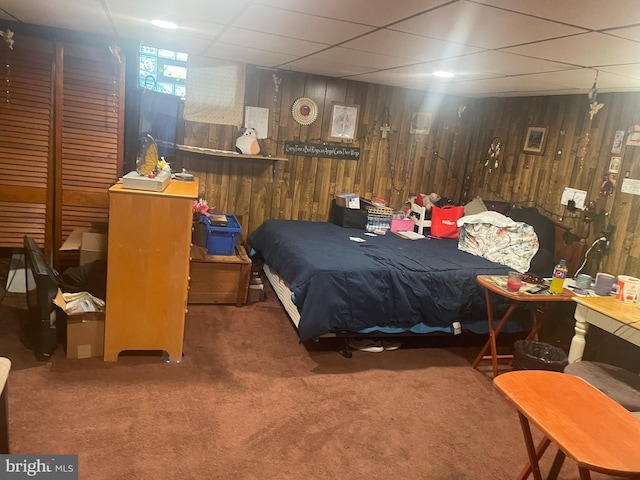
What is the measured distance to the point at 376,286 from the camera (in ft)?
10.6

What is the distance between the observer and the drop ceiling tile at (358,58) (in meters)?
3.16

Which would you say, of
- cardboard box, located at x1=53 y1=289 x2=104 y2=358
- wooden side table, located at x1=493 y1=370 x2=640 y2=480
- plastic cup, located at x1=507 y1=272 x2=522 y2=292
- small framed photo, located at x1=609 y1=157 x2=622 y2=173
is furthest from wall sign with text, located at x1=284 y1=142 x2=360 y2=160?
wooden side table, located at x1=493 y1=370 x2=640 y2=480

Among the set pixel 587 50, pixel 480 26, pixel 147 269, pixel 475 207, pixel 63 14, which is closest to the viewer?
pixel 480 26

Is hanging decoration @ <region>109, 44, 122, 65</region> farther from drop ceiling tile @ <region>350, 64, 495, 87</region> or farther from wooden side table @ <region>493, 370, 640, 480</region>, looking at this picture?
wooden side table @ <region>493, 370, 640, 480</region>

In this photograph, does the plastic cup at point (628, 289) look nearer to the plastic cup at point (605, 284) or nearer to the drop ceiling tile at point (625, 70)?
the plastic cup at point (605, 284)

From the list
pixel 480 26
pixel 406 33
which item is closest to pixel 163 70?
pixel 406 33

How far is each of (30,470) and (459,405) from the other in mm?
2172

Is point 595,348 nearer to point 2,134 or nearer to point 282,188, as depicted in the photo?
point 282,188

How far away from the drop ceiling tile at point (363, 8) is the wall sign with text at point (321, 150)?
244cm

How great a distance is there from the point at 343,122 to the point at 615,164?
7.83 ft

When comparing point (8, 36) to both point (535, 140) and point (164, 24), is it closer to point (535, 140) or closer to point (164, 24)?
point (164, 24)

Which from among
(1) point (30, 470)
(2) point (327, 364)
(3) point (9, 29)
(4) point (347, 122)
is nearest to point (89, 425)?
(1) point (30, 470)

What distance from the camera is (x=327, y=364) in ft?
10.4

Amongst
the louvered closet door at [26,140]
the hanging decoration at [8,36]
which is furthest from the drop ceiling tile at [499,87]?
the hanging decoration at [8,36]
